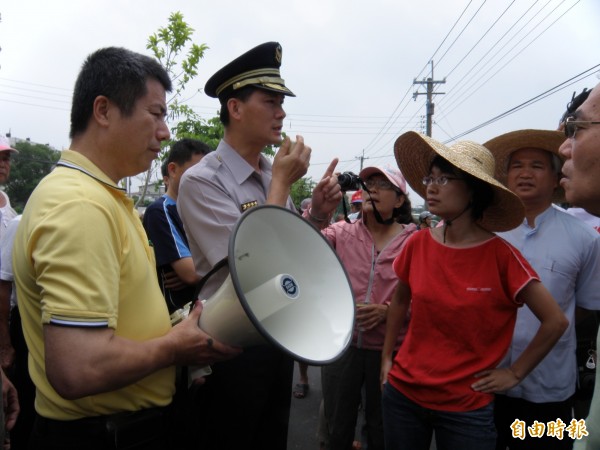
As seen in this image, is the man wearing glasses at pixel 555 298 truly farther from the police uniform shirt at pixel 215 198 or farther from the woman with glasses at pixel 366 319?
the police uniform shirt at pixel 215 198

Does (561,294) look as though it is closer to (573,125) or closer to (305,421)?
(573,125)

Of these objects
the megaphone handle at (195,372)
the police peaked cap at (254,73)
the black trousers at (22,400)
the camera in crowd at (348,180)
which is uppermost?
the police peaked cap at (254,73)

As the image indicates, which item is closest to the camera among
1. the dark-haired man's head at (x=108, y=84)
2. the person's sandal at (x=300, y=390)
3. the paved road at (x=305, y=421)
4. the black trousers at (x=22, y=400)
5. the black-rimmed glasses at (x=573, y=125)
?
the dark-haired man's head at (x=108, y=84)

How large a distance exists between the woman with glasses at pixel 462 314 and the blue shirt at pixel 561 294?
0.61ft

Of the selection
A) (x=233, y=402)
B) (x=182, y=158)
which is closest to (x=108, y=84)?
(x=233, y=402)

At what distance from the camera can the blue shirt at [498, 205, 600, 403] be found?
2.09 metres

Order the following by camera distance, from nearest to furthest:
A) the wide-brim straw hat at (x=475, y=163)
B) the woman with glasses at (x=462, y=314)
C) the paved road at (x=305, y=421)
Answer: the woman with glasses at (x=462, y=314), the wide-brim straw hat at (x=475, y=163), the paved road at (x=305, y=421)

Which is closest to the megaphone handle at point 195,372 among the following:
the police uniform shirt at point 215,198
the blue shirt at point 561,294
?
the police uniform shirt at point 215,198

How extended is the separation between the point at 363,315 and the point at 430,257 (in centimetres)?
78

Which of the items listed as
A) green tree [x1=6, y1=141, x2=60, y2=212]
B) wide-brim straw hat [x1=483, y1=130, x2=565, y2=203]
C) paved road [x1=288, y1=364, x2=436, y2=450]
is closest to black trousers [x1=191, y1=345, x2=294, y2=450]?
wide-brim straw hat [x1=483, y1=130, x2=565, y2=203]

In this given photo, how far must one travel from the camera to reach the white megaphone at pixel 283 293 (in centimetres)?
125

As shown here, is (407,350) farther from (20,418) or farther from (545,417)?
(20,418)

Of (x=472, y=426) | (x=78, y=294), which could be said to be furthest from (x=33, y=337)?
(x=472, y=426)

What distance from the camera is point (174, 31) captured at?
596 centimetres
